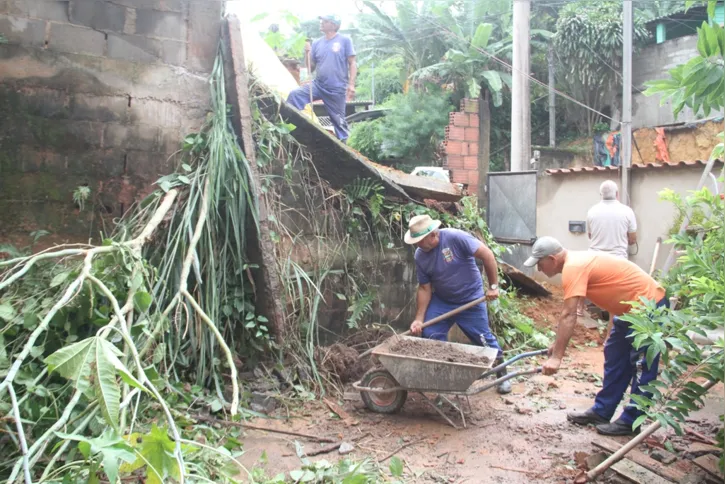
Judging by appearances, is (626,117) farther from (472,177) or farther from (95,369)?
(95,369)

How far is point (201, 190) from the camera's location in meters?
4.62

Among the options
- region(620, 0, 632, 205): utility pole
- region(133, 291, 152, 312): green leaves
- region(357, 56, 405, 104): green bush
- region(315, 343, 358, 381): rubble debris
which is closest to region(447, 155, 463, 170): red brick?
region(620, 0, 632, 205): utility pole

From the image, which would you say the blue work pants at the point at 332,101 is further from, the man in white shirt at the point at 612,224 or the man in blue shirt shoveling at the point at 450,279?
the man in white shirt at the point at 612,224

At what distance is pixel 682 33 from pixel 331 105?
1828 centimetres

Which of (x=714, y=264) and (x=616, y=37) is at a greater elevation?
(x=616, y=37)

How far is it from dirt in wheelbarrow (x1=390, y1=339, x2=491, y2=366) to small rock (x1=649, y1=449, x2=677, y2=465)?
1.29 m

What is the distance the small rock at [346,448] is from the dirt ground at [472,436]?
0.16 ft

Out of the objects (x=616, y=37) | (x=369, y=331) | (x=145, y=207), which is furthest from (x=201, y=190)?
(x=616, y=37)

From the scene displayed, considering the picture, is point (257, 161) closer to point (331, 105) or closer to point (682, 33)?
point (331, 105)

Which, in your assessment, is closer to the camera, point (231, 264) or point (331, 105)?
point (231, 264)

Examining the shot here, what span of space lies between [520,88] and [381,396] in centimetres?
1030

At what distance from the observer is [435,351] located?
486 cm

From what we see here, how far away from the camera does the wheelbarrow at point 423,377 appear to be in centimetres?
438

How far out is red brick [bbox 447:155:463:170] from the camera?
1597cm
